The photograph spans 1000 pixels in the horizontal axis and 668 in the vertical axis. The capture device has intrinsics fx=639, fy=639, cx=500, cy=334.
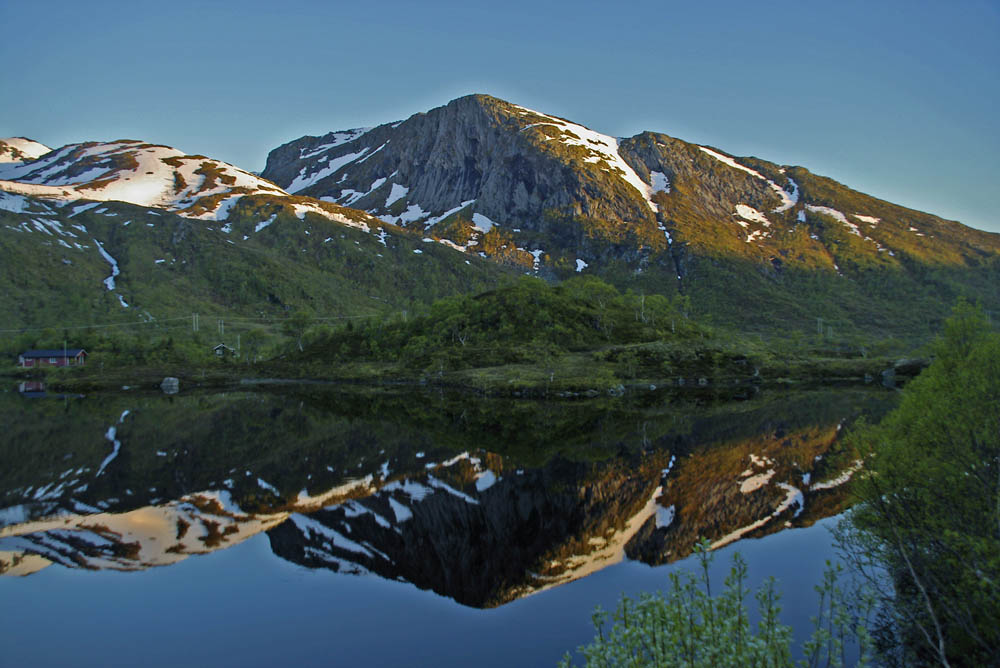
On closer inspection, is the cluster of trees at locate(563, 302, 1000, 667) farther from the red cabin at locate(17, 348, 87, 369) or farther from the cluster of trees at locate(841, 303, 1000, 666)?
the red cabin at locate(17, 348, 87, 369)

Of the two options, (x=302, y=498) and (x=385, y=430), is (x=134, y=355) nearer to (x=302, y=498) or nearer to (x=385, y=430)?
(x=385, y=430)

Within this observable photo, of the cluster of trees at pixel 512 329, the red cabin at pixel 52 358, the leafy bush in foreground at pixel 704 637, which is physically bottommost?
the red cabin at pixel 52 358

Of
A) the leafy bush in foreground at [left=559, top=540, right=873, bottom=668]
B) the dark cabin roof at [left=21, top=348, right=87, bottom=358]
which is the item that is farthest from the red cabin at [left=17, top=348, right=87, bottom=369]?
the leafy bush in foreground at [left=559, top=540, right=873, bottom=668]

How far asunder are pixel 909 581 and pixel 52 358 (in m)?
155

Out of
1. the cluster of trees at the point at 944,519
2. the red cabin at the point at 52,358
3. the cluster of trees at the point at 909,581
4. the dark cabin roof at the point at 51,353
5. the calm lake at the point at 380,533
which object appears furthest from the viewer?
the dark cabin roof at the point at 51,353

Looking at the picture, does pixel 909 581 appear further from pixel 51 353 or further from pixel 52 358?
pixel 51 353

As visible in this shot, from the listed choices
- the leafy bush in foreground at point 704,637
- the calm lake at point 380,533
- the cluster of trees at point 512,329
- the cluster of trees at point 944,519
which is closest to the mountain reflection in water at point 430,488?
the calm lake at point 380,533

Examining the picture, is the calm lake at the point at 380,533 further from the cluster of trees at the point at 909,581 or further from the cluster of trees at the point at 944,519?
the cluster of trees at the point at 944,519

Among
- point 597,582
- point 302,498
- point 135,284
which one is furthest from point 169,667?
point 135,284

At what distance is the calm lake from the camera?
18156 millimetres

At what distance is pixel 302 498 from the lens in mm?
33219

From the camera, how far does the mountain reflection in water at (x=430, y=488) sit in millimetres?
24391

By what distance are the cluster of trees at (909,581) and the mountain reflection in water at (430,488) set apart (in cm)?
764

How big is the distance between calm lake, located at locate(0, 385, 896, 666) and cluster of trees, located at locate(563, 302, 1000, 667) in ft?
8.95
